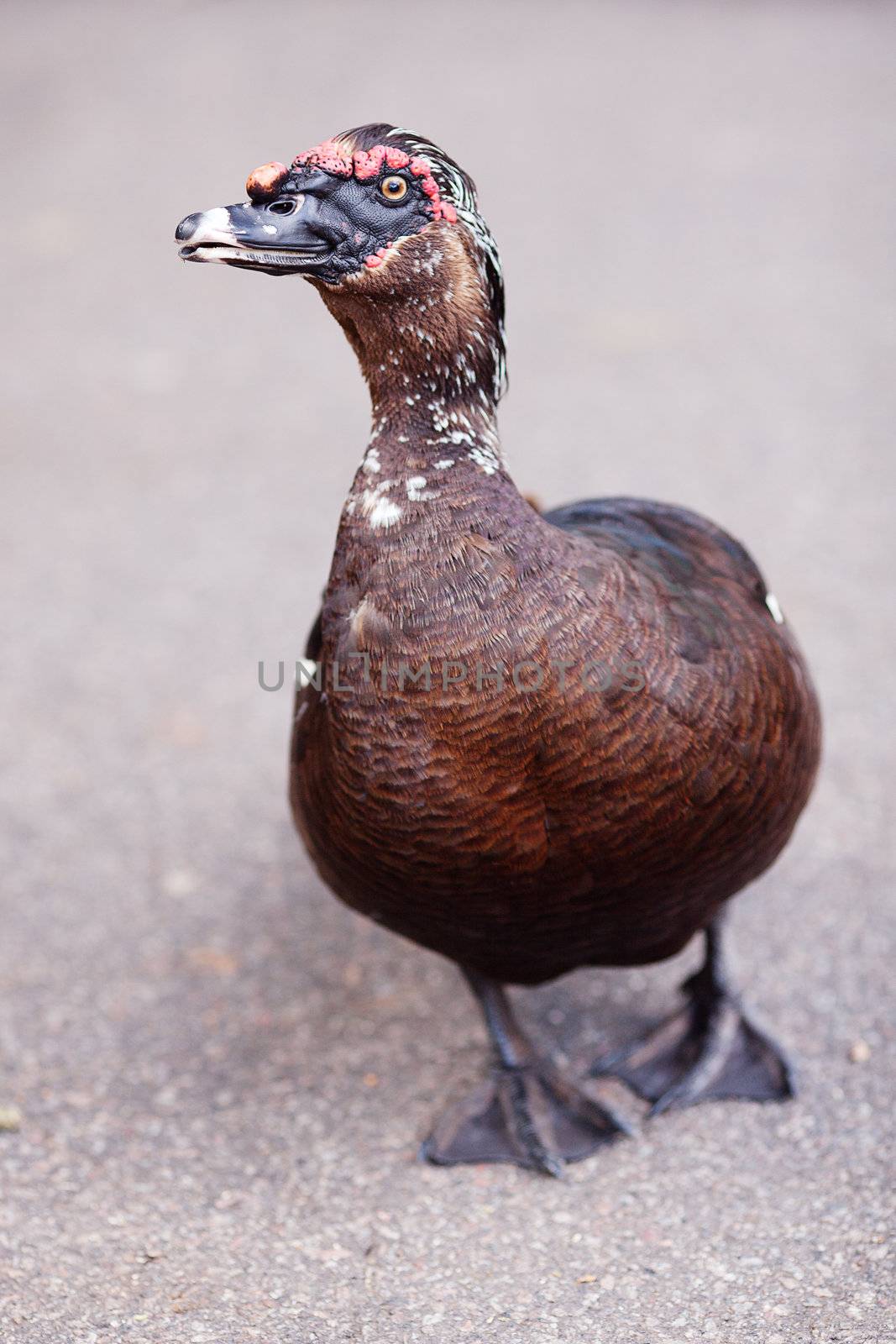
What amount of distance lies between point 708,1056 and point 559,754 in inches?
50.8

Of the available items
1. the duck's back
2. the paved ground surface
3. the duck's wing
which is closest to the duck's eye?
the duck's back

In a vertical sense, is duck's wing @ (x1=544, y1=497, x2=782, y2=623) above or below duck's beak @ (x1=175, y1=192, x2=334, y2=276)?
below

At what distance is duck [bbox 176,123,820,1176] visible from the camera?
244 cm

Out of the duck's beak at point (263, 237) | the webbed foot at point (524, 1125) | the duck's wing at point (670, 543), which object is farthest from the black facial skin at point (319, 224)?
the webbed foot at point (524, 1125)

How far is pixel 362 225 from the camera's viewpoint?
96.0 inches

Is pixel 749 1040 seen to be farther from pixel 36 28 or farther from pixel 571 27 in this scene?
pixel 36 28

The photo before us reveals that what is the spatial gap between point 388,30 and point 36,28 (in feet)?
10.4

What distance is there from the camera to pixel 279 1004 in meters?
3.77

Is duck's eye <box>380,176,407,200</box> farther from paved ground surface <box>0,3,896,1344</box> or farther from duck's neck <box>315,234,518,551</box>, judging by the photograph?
paved ground surface <box>0,3,896,1344</box>

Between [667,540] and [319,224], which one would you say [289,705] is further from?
[319,224]

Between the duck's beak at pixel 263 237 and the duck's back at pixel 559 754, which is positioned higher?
the duck's beak at pixel 263 237

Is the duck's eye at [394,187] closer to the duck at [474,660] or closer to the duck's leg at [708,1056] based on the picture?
the duck at [474,660]

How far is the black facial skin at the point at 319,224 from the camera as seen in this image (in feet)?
7.84

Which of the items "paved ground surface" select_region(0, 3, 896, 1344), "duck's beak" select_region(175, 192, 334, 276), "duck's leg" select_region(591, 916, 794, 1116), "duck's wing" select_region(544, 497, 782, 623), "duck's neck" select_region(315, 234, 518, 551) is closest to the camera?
"duck's beak" select_region(175, 192, 334, 276)
